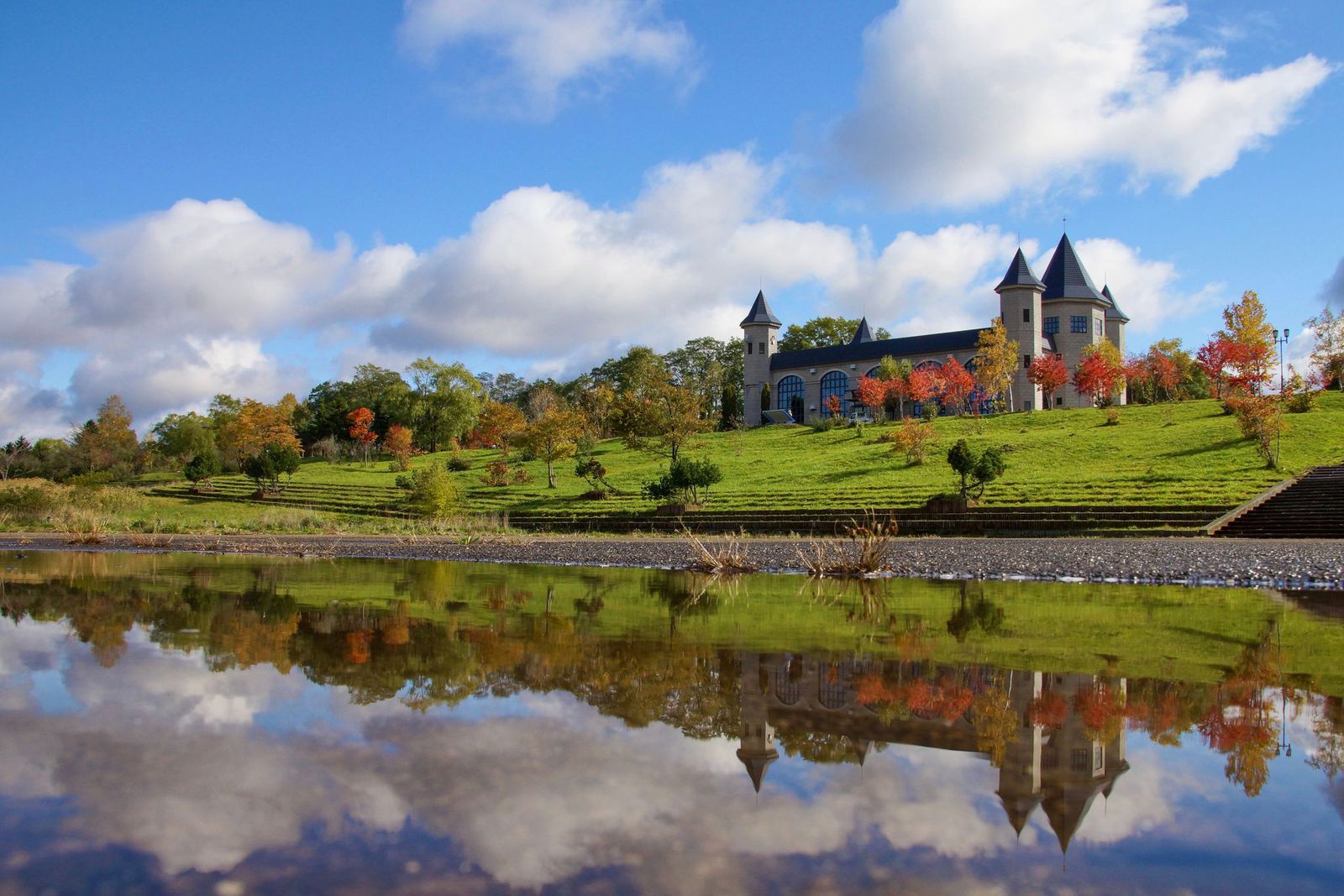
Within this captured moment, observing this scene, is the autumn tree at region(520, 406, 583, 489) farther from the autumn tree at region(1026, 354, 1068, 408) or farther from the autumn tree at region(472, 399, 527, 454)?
the autumn tree at region(1026, 354, 1068, 408)

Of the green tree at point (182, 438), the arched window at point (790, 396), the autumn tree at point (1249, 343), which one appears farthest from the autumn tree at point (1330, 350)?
the green tree at point (182, 438)

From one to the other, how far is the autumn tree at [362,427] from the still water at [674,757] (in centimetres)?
6383

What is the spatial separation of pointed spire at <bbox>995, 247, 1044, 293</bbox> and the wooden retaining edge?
1719 inches

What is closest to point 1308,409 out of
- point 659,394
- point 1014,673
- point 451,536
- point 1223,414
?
point 1223,414

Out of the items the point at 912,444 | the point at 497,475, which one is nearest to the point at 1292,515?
the point at 912,444

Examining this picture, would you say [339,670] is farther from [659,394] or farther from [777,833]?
[659,394]

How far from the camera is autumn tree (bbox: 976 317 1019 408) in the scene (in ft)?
208

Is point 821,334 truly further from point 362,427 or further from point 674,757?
point 674,757

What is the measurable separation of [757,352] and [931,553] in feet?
217

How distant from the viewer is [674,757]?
5551 millimetres

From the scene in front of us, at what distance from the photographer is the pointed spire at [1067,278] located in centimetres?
7688

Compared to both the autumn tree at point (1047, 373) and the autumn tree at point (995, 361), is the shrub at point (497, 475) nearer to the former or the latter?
the autumn tree at point (995, 361)

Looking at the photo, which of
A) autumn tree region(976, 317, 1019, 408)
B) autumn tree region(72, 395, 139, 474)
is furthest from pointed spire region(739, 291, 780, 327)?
autumn tree region(72, 395, 139, 474)

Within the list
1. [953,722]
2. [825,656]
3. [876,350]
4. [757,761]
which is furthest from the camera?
[876,350]
